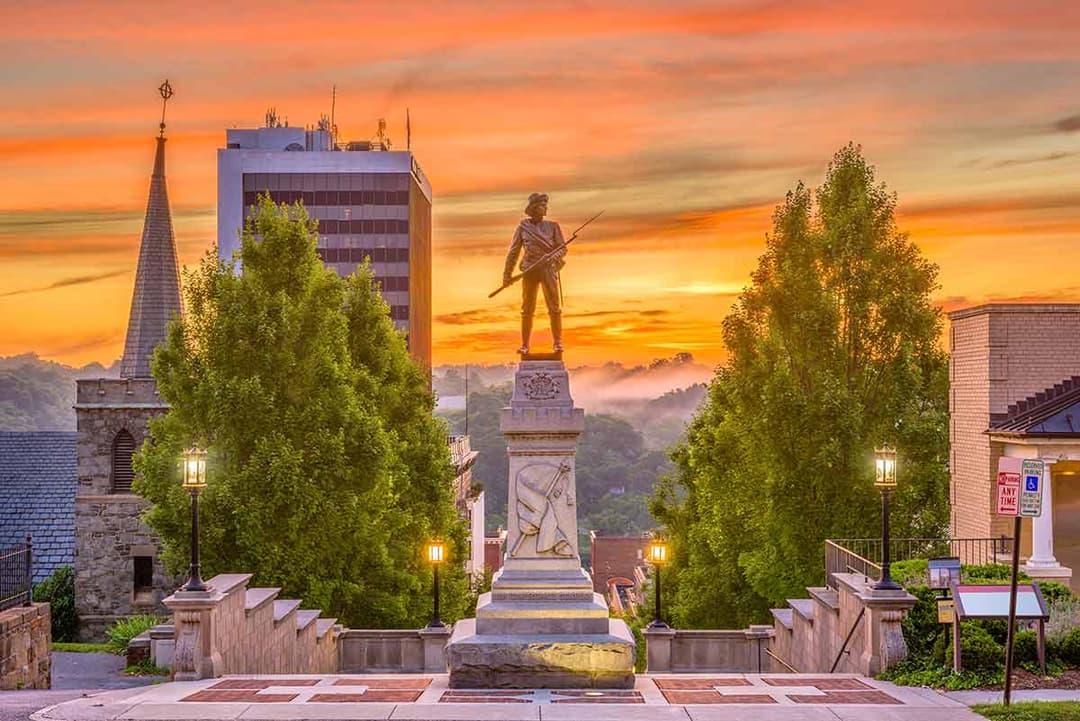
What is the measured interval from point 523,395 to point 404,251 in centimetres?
9473

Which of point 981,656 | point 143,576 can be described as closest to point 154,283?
point 143,576

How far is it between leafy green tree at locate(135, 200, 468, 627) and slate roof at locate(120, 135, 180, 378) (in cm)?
2673

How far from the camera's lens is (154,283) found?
186 ft

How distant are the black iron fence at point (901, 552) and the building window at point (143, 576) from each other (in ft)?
106

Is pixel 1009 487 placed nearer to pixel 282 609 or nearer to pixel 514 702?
pixel 514 702

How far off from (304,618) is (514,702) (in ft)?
28.6

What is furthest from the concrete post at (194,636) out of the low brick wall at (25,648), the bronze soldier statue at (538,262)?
the bronze soldier statue at (538,262)

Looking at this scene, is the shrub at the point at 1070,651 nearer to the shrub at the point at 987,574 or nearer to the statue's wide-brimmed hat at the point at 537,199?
the shrub at the point at 987,574

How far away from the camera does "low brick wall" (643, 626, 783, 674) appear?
25.5 meters

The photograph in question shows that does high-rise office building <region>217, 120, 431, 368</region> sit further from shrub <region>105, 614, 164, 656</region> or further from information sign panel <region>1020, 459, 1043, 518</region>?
information sign panel <region>1020, 459, 1043, 518</region>

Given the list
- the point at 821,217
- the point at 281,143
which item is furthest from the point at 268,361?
the point at 281,143

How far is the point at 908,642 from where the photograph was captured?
18.5m

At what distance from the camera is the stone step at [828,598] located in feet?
67.8

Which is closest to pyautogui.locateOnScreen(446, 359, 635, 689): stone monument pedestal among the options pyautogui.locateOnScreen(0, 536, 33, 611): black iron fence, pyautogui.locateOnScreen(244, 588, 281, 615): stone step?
pyautogui.locateOnScreen(244, 588, 281, 615): stone step
